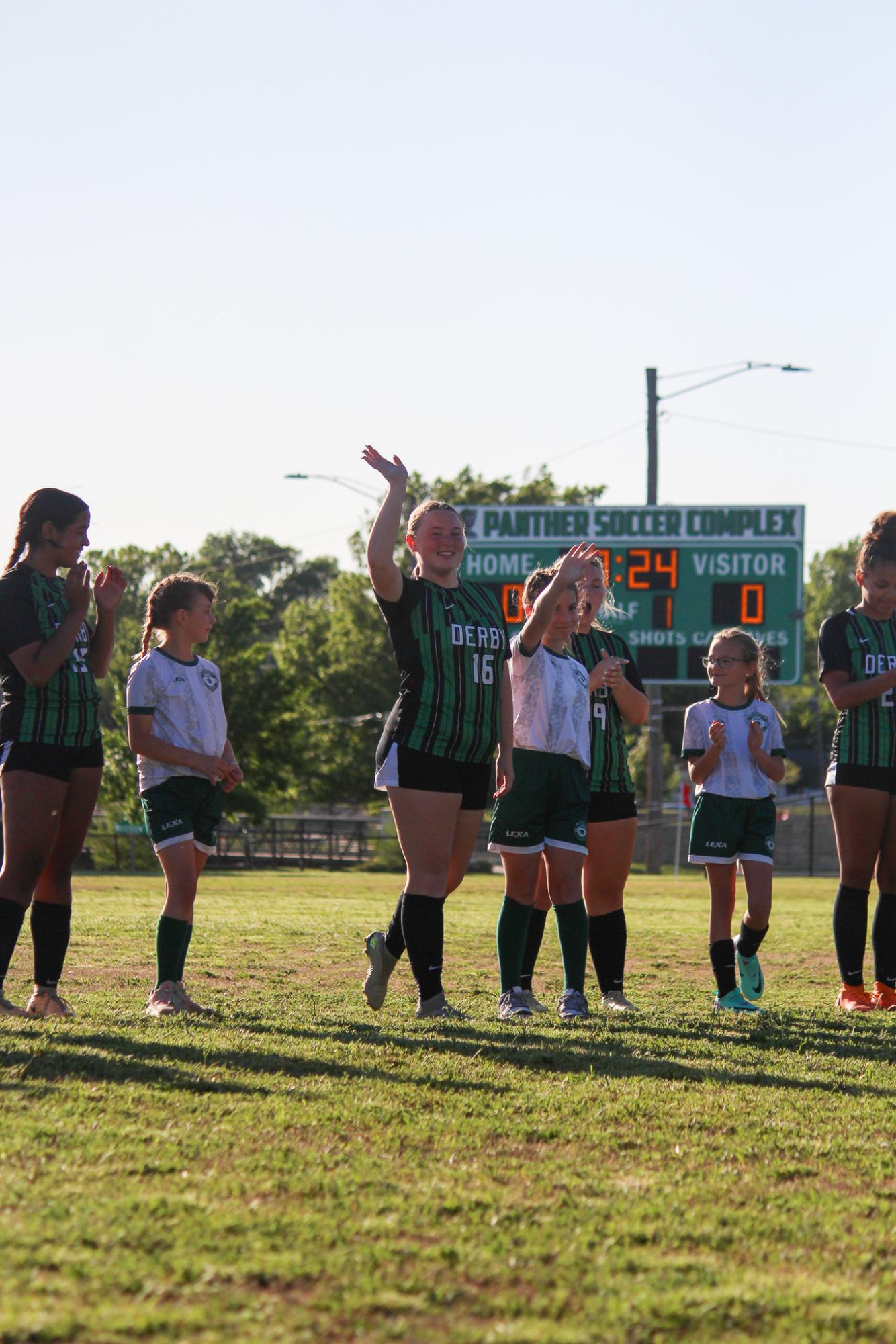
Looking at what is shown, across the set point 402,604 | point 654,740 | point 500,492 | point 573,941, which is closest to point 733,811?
point 573,941

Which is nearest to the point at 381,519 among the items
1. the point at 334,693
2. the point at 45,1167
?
the point at 45,1167

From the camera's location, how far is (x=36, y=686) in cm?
580

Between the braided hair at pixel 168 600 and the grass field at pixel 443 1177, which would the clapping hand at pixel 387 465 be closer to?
the braided hair at pixel 168 600

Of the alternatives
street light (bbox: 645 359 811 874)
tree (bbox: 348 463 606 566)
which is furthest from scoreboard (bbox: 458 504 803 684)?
tree (bbox: 348 463 606 566)

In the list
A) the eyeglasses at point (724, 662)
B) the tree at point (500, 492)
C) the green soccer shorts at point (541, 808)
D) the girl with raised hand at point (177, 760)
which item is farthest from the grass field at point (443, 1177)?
the tree at point (500, 492)

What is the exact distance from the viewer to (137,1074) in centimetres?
448

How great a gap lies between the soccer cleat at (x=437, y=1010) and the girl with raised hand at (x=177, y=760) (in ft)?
2.71

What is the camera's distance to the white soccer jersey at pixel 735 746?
23.4 feet

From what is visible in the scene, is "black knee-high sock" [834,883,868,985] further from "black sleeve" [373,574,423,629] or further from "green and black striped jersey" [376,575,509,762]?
"black sleeve" [373,574,423,629]

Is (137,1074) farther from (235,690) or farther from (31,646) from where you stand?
(235,690)

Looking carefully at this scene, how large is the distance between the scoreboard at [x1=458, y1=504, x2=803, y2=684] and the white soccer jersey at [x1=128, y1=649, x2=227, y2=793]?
61.9ft

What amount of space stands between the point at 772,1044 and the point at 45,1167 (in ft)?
10.1

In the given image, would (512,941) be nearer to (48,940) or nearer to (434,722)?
(434,722)

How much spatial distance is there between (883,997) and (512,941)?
1.85 meters
